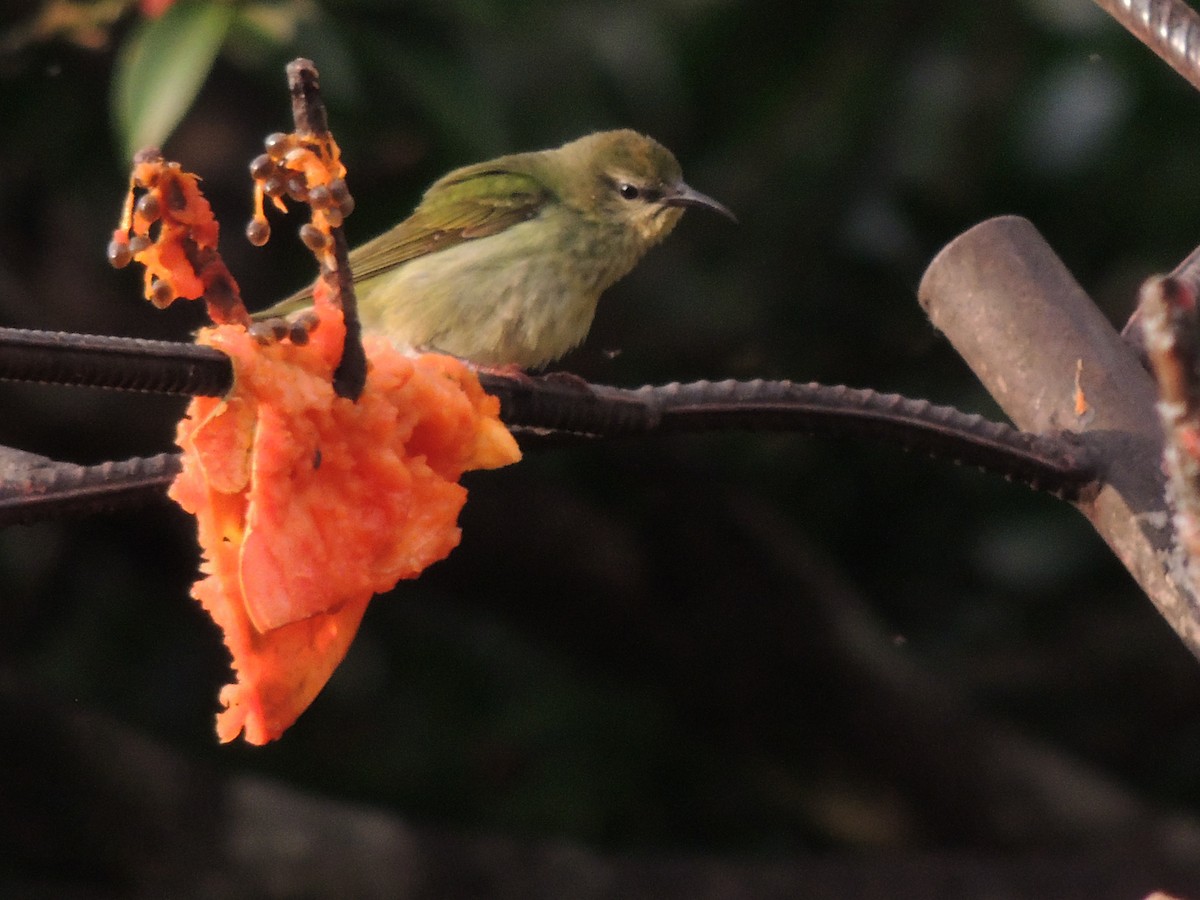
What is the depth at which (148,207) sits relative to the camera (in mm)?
1482

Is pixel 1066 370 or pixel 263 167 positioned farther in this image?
pixel 1066 370

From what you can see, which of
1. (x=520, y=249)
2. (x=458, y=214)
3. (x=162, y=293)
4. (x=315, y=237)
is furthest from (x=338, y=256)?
(x=458, y=214)

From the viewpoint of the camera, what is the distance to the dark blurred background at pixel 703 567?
15.3 ft

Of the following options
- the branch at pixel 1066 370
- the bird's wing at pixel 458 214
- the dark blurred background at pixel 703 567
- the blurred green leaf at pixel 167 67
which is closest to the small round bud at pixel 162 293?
the branch at pixel 1066 370

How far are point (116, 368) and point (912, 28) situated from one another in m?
4.05

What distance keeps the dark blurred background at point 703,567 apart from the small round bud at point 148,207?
3090 mm

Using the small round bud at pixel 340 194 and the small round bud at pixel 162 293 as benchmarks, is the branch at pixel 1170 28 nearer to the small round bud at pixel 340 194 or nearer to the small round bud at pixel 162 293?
the small round bud at pixel 340 194

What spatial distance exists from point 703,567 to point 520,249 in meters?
1.91

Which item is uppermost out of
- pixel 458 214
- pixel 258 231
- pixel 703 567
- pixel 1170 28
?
pixel 1170 28

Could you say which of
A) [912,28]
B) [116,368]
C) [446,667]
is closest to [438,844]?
[446,667]

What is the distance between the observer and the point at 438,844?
4.67 metres

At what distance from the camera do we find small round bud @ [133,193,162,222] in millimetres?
1482

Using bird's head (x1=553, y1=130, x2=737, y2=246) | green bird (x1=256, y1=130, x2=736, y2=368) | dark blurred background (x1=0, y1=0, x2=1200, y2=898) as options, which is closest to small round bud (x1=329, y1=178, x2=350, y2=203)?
green bird (x1=256, y1=130, x2=736, y2=368)

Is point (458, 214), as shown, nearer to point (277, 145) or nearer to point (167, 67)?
point (167, 67)
